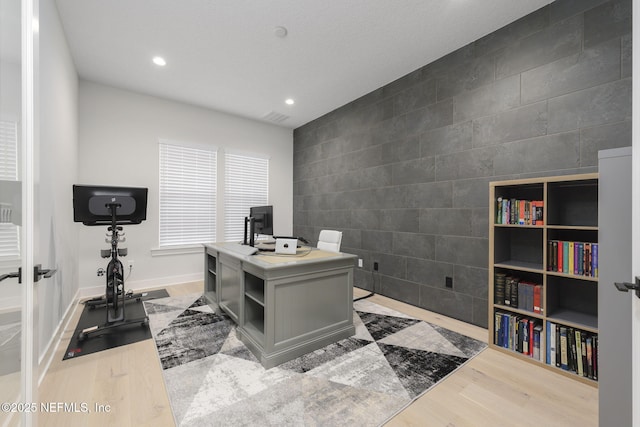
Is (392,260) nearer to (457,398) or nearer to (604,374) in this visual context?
(457,398)

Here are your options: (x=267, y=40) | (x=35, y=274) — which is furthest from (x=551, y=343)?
(x=267, y=40)


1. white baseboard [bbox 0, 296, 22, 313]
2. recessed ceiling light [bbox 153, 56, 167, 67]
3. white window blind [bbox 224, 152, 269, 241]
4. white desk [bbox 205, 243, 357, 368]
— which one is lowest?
white desk [bbox 205, 243, 357, 368]

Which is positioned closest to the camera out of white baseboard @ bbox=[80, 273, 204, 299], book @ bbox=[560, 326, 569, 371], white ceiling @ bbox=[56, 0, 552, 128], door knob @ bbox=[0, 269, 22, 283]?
door knob @ bbox=[0, 269, 22, 283]

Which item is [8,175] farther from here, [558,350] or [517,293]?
[558,350]

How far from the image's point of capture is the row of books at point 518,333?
2148 millimetres

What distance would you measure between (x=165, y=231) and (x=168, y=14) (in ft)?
9.98

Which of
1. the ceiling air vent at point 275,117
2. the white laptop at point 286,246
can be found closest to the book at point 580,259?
the white laptop at point 286,246

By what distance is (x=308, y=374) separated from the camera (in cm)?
198

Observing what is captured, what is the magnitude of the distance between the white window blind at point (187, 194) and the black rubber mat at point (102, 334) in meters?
1.34

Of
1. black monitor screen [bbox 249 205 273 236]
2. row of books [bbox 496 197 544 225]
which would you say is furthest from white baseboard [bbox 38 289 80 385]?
row of books [bbox 496 197 544 225]

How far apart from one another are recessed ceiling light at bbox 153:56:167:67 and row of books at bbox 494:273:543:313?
14.3ft

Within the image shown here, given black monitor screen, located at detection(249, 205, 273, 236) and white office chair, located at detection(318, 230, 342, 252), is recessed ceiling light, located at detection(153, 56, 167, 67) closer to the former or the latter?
black monitor screen, located at detection(249, 205, 273, 236)

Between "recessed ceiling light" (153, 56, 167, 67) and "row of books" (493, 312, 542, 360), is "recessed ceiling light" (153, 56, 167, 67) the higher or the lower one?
the higher one

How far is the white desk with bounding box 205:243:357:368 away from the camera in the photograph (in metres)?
2.11
